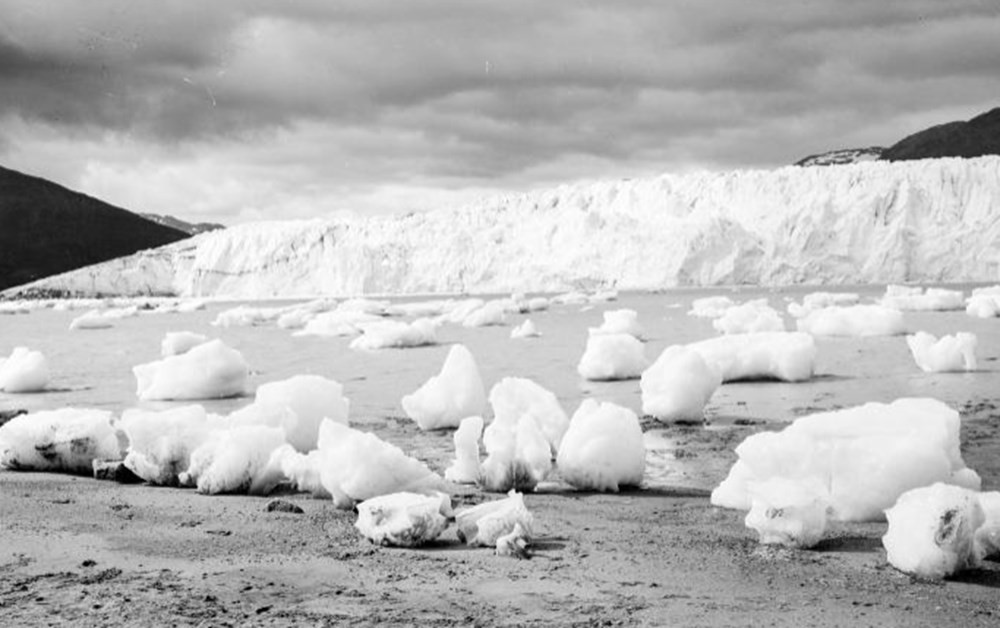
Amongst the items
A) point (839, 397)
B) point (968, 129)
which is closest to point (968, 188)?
point (839, 397)

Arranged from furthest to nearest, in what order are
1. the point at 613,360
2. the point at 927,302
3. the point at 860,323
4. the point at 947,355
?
the point at 927,302 < the point at 860,323 < the point at 613,360 < the point at 947,355

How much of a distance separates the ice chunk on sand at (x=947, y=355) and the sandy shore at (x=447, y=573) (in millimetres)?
4696

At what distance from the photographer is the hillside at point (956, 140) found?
105 metres

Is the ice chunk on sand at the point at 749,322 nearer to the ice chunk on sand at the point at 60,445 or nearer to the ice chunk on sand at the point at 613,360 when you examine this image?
the ice chunk on sand at the point at 613,360

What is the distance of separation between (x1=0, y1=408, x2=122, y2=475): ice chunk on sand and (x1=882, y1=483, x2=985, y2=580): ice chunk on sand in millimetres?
3740

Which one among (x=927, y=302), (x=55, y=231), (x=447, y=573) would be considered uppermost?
(x=55, y=231)

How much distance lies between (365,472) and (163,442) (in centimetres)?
126

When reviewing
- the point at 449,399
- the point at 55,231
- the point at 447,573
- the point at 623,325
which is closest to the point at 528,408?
the point at 449,399

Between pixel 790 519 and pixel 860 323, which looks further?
pixel 860 323

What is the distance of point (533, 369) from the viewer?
33.0ft

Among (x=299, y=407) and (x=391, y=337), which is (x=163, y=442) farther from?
(x=391, y=337)

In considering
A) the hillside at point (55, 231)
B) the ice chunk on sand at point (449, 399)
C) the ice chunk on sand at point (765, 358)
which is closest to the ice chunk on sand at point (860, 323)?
the ice chunk on sand at point (765, 358)

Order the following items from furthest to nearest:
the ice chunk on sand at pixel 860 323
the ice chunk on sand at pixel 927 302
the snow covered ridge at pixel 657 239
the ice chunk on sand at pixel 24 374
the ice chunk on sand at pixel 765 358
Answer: the snow covered ridge at pixel 657 239 < the ice chunk on sand at pixel 927 302 < the ice chunk on sand at pixel 860 323 < the ice chunk on sand at pixel 24 374 < the ice chunk on sand at pixel 765 358

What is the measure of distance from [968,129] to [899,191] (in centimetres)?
7631
